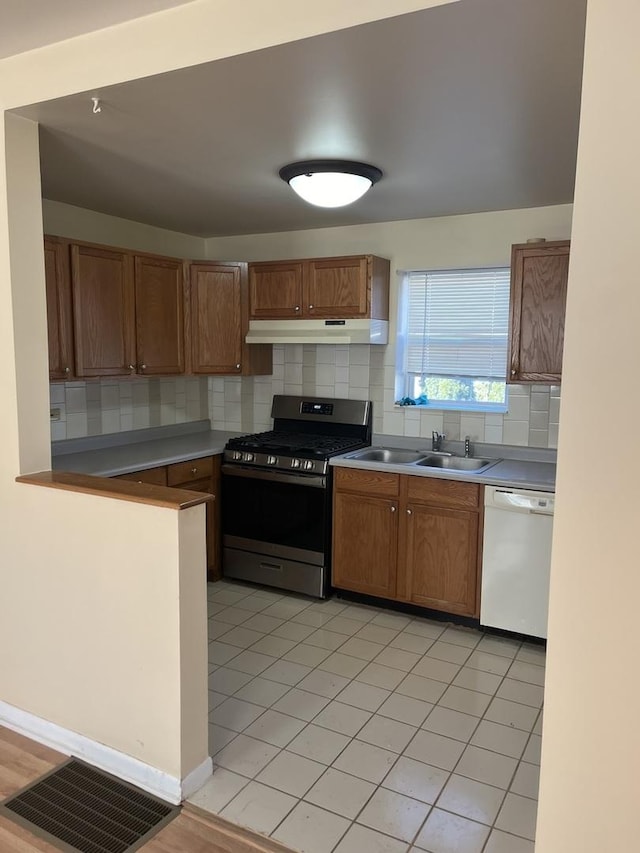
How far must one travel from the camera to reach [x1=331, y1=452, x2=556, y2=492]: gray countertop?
330 cm

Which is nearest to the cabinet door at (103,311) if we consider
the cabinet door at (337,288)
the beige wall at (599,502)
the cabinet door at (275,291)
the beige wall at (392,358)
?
the cabinet door at (275,291)

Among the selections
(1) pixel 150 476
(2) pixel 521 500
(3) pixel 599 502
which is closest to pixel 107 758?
(1) pixel 150 476

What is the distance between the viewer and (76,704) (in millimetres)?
2443

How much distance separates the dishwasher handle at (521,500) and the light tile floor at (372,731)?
0.73m

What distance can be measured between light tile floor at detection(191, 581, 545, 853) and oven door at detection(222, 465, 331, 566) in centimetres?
40

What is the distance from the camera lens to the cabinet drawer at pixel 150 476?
358cm

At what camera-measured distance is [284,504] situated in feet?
13.2

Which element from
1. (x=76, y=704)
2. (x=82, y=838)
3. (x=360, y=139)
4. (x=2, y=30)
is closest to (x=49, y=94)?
(x=2, y=30)

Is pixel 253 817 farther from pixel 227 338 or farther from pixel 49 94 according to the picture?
pixel 227 338

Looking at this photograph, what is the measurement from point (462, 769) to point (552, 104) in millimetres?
2370

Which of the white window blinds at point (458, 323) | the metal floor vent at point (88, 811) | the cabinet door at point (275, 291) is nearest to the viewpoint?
the metal floor vent at point (88, 811)

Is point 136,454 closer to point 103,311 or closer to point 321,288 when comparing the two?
point 103,311

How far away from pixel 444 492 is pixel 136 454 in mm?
1820

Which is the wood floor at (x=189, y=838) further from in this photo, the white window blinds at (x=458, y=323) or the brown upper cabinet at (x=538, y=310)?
the white window blinds at (x=458, y=323)
